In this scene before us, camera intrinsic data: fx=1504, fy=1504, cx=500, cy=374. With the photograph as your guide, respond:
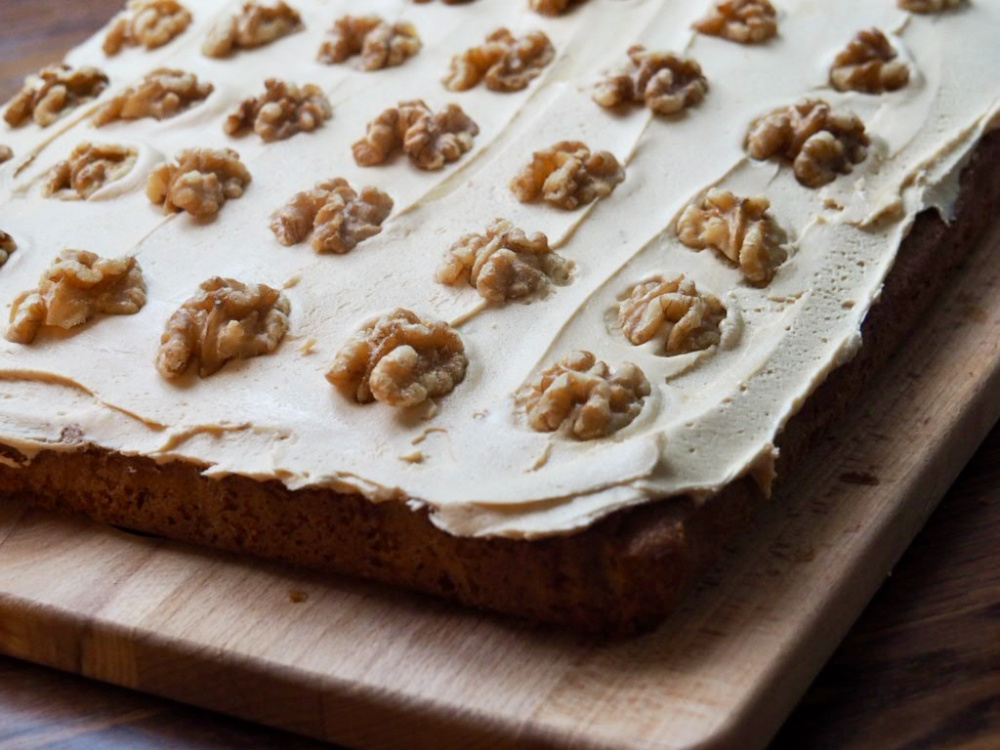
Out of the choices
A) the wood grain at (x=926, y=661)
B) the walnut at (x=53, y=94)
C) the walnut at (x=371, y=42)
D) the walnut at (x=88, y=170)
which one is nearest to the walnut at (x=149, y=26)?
the walnut at (x=53, y=94)

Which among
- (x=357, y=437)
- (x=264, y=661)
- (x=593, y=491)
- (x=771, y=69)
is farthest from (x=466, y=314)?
(x=771, y=69)

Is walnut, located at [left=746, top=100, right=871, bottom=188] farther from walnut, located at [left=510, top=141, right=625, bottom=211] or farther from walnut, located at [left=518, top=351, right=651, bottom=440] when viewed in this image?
walnut, located at [left=518, top=351, right=651, bottom=440]

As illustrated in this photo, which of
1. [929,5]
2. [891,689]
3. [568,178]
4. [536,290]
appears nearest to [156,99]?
[568,178]

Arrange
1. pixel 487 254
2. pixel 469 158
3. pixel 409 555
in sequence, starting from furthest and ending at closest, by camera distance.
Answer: pixel 469 158
pixel 487 254
pixel 409 555

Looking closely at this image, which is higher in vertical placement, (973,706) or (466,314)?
(466,314)

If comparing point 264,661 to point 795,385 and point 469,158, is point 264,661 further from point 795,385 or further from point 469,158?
point 469,158

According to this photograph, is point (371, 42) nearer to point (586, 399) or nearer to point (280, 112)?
point (280, 112)

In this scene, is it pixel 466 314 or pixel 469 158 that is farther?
pixel 469 158
